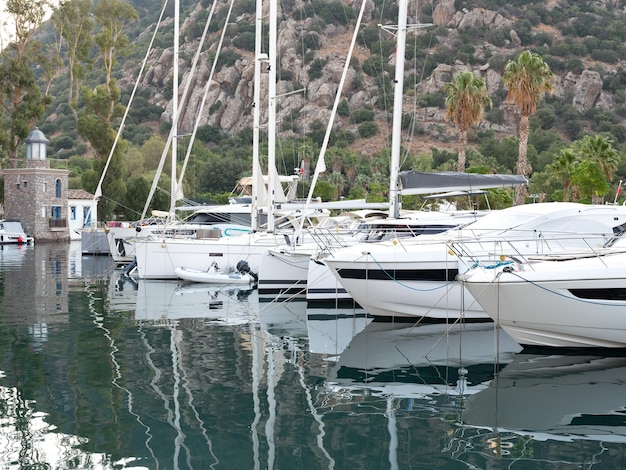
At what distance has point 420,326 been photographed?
1738cm

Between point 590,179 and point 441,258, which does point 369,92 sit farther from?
point 441,258

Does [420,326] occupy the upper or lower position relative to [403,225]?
lower

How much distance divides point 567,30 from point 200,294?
95889 mm

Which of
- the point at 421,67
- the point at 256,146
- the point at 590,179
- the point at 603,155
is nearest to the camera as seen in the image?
the point at 256,146

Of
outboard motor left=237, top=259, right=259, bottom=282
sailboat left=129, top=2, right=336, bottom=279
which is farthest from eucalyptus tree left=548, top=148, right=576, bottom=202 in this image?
outboard motor left=237, top=259, right=259, bottom=282

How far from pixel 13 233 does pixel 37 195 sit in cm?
421

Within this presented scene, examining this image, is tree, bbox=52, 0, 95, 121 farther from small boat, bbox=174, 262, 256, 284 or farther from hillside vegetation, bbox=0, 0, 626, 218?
small boat, bbox=174, 262, 256, 284

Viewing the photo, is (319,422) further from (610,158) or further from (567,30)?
(567,30)

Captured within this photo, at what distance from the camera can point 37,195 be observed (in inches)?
2308

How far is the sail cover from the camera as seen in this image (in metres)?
21.4

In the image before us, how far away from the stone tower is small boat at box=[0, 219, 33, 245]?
1198mm

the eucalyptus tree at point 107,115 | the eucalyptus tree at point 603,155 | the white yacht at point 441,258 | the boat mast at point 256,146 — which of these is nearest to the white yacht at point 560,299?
the white yacht at point 441,258

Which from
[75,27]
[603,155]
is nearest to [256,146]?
[603,155]

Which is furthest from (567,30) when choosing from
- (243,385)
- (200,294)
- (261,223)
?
(243,385)
